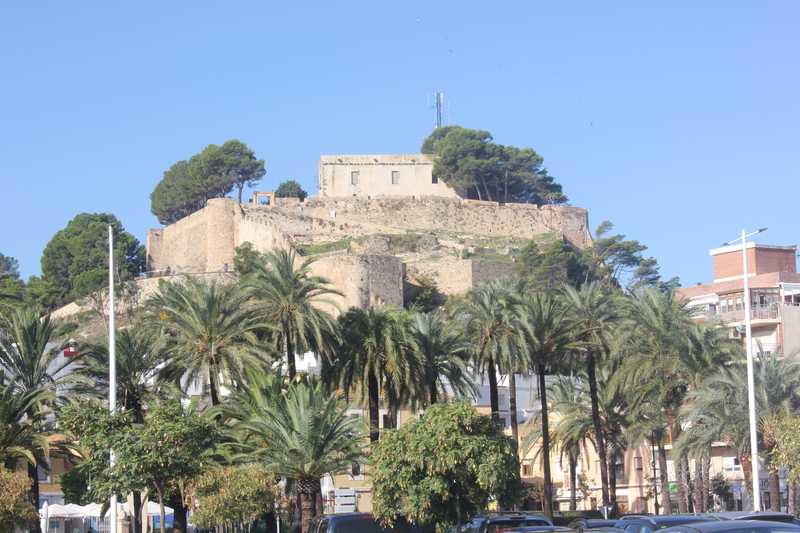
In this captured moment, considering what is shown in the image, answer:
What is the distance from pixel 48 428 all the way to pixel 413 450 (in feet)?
39.3

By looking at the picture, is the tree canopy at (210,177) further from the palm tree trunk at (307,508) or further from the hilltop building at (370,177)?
the palm tree trunk at (307,508)

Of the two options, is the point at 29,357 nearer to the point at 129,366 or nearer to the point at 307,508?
the point at 129,366

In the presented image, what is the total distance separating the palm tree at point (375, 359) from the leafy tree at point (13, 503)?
14159 millimetres

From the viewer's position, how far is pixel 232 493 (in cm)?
3189

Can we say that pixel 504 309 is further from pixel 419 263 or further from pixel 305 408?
pixel 419 263

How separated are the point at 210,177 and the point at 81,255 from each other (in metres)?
16.6

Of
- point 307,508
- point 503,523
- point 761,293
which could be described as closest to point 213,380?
point 307,508

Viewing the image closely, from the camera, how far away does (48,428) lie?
34375 millimetres

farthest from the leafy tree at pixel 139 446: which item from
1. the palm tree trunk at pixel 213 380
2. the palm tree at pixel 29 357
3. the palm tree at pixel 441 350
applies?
the palm tree at pixel 441 350

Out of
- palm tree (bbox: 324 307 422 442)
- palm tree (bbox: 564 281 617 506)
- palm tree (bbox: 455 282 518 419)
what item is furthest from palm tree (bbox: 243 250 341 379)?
palm tree (bbox: 564 281 617 506)

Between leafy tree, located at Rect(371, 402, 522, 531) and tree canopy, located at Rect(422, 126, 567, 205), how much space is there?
99759mm

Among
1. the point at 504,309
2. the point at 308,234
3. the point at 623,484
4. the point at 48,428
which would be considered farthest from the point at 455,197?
the point at 48,428

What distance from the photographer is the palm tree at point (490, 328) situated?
42656 mm

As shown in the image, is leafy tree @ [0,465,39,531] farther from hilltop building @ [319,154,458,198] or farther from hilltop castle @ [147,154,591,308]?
hilltop building @ [319,154,458,198]
